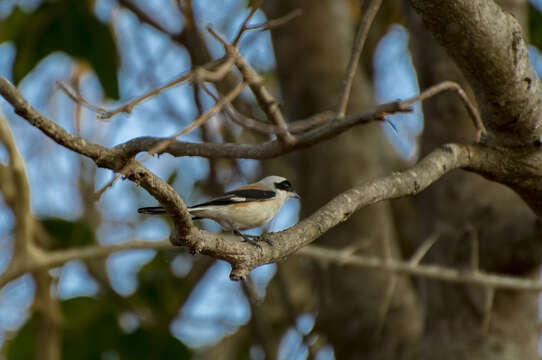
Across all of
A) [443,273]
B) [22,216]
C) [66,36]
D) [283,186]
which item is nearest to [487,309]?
[443,273]

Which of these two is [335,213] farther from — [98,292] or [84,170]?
[84,170]

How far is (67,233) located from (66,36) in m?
1.78

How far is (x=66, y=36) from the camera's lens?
5.16m

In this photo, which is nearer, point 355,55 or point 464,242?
point 355,55

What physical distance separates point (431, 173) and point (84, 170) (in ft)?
16.9

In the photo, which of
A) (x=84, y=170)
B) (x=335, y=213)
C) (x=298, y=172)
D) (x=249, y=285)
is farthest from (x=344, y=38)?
(x=335, y=213)

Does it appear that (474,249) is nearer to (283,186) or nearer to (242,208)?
(283,186)

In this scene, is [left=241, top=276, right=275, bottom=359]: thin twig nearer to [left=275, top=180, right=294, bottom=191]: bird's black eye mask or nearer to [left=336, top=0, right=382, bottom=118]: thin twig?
[left=275, top=180, right=294, bottom=191]: bird's black eye mask

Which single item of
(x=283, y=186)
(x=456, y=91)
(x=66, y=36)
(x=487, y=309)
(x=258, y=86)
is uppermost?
(x=258, y=86)

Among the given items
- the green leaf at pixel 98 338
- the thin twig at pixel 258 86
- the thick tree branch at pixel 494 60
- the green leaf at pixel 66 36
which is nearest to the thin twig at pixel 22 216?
the green leaf at pixel 66 36

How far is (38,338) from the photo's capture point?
16.7 ft

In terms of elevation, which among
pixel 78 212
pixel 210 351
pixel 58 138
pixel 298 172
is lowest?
pixel 210 351

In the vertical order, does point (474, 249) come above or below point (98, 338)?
above

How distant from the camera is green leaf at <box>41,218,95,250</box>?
5.23 meters
